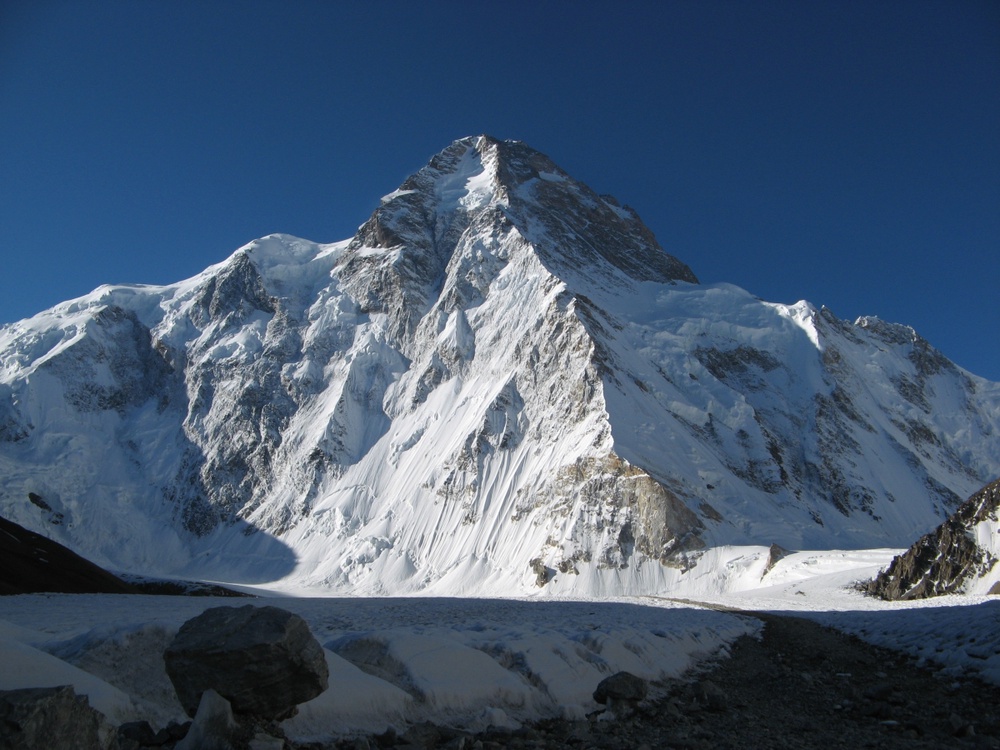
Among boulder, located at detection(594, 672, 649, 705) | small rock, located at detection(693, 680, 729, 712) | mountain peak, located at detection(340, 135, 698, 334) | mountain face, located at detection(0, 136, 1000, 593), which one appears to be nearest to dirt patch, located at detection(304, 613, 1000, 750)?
small rock, located at detection(693, 680, 729, 712)

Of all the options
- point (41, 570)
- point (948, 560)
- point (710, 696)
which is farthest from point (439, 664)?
point (41, 570)

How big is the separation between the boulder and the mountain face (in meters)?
53.3

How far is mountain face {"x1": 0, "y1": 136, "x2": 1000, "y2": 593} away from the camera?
73.4 metres

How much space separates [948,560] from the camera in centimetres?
3111

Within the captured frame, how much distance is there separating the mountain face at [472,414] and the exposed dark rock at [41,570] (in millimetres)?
35924

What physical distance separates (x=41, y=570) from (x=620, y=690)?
38.9 m

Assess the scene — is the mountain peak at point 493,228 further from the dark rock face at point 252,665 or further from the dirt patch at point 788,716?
the dark rock face at point 252,665

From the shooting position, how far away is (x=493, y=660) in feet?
32.6

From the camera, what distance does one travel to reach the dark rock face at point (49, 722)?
16.0 feet

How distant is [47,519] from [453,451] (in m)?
59.6

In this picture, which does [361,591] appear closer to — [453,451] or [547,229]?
[453,451]

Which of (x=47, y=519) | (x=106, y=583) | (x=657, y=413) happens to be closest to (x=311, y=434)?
(x=47, y=519)

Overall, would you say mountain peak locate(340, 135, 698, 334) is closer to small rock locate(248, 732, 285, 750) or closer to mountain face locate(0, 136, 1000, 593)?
mountain face locate(0, 136, 1000, 593)

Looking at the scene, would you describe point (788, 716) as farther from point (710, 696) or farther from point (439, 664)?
point (439, 664)
